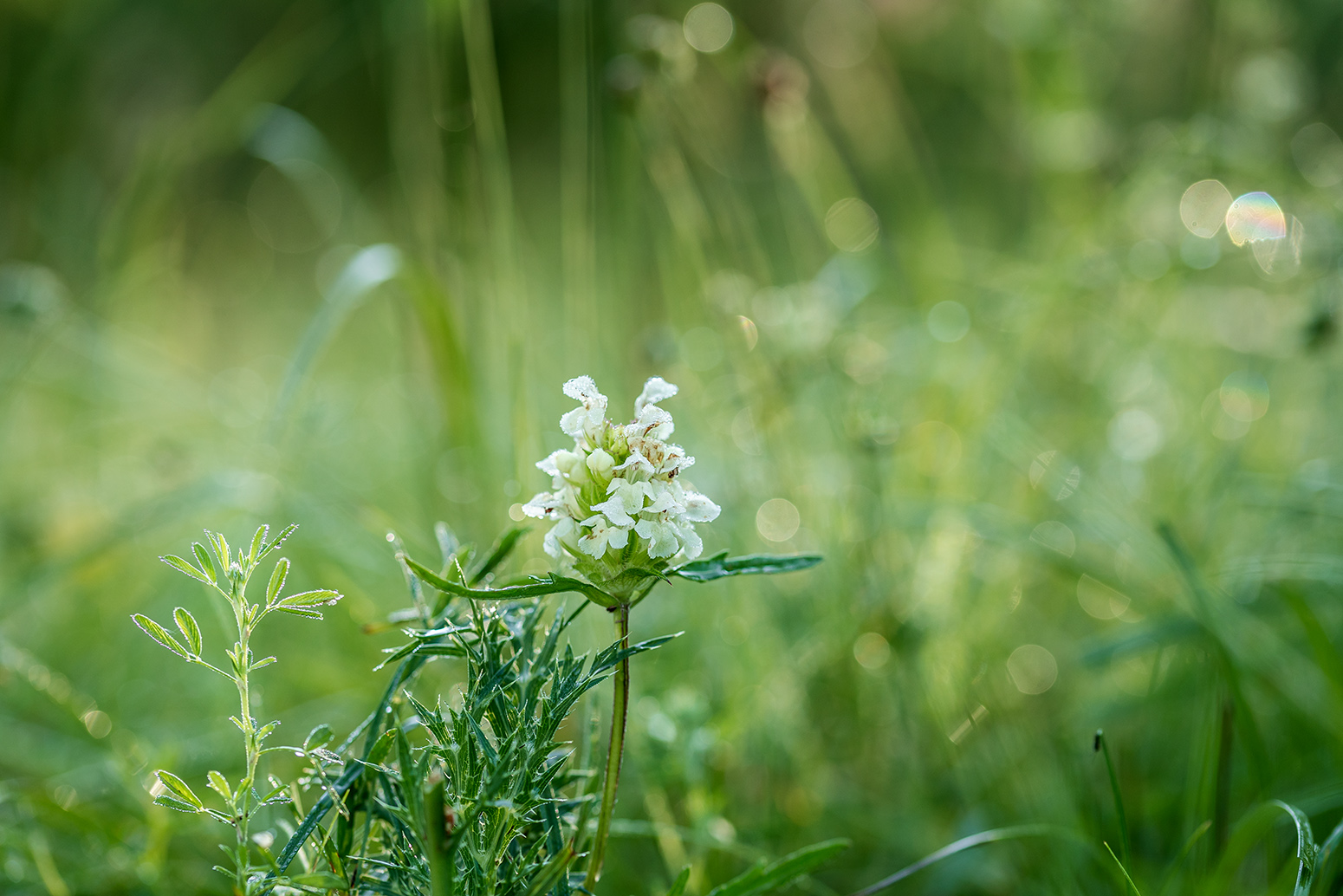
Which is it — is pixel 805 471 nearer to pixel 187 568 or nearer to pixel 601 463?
pixel 601 463

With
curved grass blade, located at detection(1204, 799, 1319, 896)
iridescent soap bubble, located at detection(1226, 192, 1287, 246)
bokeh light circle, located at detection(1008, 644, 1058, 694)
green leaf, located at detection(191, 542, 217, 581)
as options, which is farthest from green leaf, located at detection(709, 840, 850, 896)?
iridescent soap bubble, located at detection(1226, 192, 1287, 246)

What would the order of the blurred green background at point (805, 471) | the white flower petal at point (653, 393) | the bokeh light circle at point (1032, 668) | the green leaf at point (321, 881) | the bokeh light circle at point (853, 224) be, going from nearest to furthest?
the green leaf at point (321, 881) < the white flower petal at point (653, 393) < the blurred green background at point (805, 471) < the bokeh light circle at point (1032, 668) < the bokeh light circle at point (853, 224)

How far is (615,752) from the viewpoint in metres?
0.56

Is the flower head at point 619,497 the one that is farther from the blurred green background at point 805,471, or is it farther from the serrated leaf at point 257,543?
the blurred green background at point 805,471

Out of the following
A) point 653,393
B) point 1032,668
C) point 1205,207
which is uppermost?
point 1205,207

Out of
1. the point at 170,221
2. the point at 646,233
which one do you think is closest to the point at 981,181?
the point at 646,233

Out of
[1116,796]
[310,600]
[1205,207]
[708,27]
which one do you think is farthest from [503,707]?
[1205,207]

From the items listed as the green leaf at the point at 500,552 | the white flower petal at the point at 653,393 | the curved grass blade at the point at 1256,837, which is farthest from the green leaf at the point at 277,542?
the curved grass blade at the point at 1256,837

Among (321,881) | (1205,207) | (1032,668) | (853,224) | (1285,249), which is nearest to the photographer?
(321,881)

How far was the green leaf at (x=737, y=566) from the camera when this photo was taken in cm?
57

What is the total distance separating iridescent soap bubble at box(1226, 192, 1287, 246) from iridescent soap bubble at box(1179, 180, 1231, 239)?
35 millimetres

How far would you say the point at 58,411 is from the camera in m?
2.32

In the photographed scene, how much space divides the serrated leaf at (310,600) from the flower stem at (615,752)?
7.0 inches

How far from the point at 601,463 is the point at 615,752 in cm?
18
